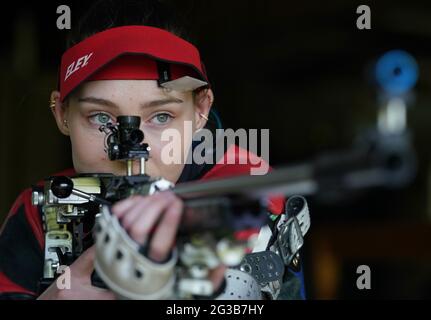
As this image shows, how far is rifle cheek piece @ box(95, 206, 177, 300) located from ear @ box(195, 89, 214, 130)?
0.41 meters

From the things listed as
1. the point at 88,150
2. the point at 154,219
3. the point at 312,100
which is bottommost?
the point at 154,219

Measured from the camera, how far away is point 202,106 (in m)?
1.40

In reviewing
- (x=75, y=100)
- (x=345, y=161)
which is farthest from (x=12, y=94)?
(x=345, y=161)

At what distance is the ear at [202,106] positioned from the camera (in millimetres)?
1384

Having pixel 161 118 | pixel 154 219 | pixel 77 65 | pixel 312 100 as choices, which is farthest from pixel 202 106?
pixel 312 100

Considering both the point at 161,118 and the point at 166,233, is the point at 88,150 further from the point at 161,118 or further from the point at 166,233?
the point at 166,233

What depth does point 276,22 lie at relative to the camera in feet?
12.2

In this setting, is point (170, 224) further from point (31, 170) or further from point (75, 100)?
point (31, 170)

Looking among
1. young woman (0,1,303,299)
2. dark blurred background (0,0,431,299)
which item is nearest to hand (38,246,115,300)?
young woman (0,1,303,299)

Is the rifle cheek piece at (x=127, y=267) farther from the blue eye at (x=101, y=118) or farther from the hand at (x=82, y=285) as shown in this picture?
the blue eye at (x=101, y=118)

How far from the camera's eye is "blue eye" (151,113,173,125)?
129 cm

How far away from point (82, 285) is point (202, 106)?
0.40 meters

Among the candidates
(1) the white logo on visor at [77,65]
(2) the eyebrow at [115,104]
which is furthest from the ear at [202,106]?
(1) the white logo on visor at [77,65]
